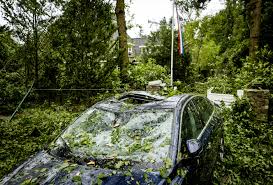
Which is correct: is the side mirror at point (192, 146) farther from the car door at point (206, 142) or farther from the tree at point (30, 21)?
the tree at point (30, 21)

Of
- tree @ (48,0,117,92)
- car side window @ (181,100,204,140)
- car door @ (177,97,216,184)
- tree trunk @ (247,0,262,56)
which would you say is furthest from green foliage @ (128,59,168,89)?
car side window @ (181,100,204,140)

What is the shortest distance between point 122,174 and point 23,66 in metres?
8.33

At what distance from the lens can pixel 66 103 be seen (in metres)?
9.70

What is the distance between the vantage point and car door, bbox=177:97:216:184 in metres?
3.55

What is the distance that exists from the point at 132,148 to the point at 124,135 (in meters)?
0.33

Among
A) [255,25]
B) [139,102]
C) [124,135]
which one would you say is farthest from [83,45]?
[255,25]

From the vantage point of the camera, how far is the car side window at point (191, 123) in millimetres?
3762

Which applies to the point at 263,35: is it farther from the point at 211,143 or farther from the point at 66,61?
the point at 211,143

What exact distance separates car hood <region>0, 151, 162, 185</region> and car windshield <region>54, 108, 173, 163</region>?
0.29 metres

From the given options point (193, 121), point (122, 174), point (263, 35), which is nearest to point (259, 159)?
point (193, 121)

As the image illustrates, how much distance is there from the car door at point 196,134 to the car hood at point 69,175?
72 centimetres

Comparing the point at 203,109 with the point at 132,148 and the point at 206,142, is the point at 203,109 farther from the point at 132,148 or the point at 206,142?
the point at 132,148

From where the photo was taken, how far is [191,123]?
4.09 m

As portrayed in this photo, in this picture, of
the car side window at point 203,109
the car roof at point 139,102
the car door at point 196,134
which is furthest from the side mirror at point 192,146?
the car side window at point 203,109
